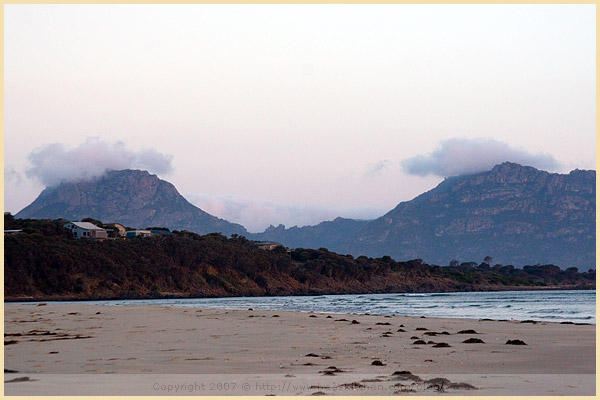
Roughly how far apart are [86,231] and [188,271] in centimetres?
1960

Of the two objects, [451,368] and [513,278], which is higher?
[451,368]

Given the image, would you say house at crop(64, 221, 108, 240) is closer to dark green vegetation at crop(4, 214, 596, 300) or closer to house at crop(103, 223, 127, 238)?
dark green vegetation at crop(4, 214, 596, 300)

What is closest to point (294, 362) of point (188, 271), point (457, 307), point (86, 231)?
point (457, 307)

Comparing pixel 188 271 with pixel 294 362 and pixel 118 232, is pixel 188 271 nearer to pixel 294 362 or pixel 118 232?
pixel 118 232

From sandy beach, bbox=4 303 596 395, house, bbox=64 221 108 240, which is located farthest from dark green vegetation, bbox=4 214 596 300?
sandy beach, bbox=4 303 596 395

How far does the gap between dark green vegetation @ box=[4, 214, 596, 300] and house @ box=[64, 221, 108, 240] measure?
2544 mm

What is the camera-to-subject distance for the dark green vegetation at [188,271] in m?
101

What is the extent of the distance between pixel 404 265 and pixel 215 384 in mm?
166563

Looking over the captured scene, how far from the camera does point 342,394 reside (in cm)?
958

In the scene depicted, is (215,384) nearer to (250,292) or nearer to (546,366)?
(546,366)

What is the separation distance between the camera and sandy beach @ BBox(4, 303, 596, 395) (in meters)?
10.1

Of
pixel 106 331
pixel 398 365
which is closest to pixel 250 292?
pixel 106 331

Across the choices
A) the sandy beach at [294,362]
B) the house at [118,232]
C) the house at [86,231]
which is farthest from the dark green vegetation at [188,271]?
the sandy beach at [294,362]

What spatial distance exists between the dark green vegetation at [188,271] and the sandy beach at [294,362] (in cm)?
8055
